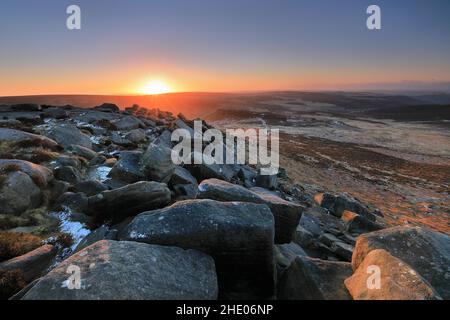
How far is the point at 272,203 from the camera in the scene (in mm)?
9664

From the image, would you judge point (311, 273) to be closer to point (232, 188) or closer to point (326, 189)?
point (232, 188)

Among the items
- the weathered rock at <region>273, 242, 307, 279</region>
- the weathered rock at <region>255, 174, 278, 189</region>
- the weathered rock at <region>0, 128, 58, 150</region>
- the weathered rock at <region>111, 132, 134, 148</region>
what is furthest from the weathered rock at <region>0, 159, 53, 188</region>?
the weathered rock at <region>255, 174, 278, 189</region>

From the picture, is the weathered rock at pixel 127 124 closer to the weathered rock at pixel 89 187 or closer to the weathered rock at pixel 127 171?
the weathered rock at pixel 127 171

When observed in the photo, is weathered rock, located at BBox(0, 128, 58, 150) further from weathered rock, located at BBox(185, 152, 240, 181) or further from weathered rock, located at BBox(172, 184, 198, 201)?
weathered rock, located at BBox(172, 184, 198, 201)

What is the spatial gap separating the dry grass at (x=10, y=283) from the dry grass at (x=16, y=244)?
1147 mm

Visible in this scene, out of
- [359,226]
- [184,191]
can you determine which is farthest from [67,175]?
[359,226]

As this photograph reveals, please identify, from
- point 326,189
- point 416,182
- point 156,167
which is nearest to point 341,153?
point 416,182

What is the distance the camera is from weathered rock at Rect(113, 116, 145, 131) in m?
27.7

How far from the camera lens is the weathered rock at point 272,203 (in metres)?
Result: 9.27

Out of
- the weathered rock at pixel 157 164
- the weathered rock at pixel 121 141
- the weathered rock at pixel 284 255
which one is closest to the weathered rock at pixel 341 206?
the weathered rock at pixel 284 255

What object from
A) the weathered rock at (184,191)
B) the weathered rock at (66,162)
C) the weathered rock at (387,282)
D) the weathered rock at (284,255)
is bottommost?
the weathered rock at (284,255)

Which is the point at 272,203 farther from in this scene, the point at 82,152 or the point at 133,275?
the point at 82,152

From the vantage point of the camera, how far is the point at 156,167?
47.9 feet
